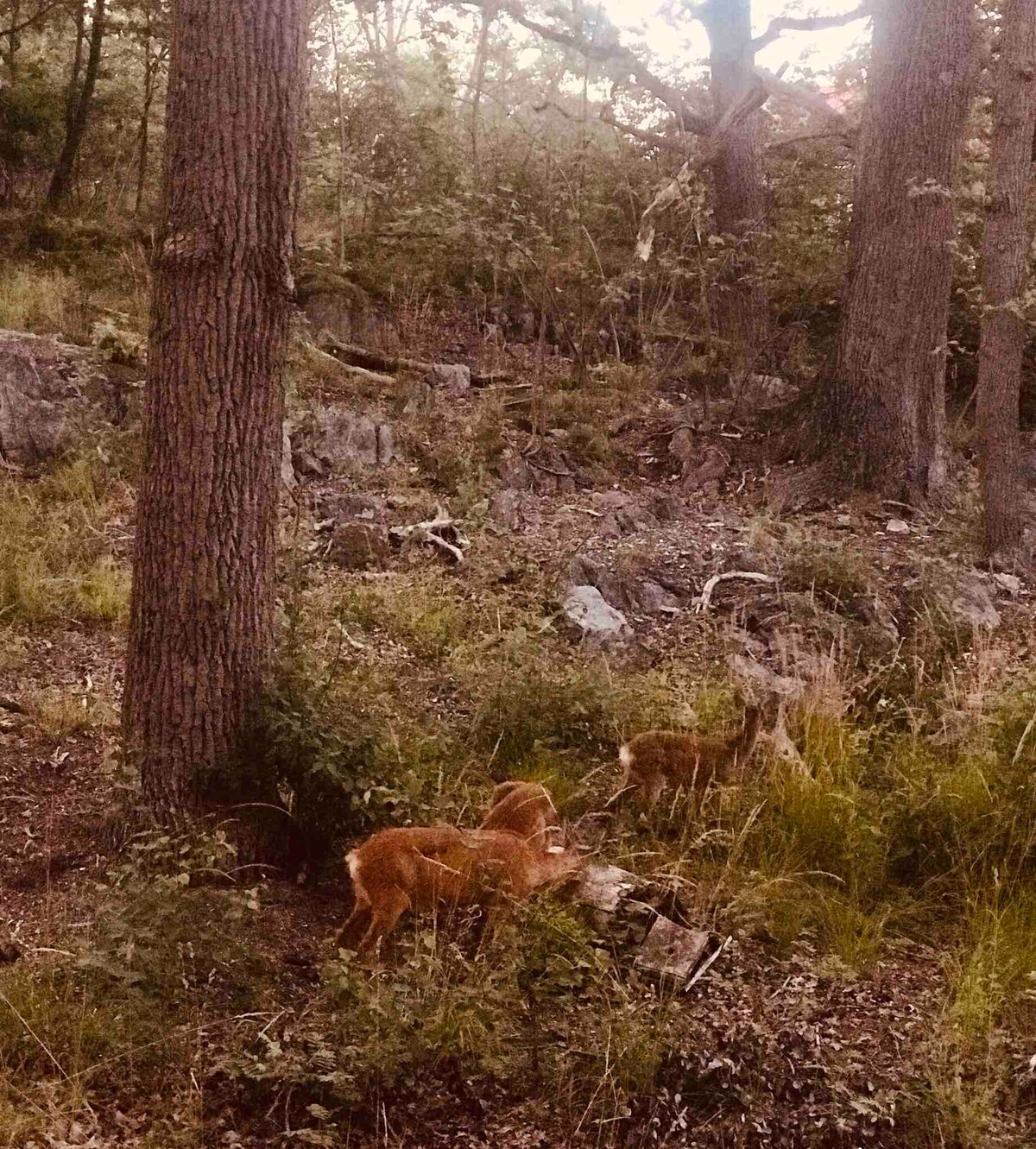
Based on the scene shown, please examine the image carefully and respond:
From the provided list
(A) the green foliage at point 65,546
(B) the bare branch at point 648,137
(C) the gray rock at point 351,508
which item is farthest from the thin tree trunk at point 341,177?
(A) the green foliage at point 65,546

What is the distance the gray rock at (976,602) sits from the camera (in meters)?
6.59

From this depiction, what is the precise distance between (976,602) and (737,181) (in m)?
6.74

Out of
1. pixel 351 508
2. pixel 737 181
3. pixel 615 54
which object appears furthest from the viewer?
pixel 737 181

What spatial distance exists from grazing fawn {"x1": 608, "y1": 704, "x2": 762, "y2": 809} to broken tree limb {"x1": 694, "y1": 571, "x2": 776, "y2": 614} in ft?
8.25

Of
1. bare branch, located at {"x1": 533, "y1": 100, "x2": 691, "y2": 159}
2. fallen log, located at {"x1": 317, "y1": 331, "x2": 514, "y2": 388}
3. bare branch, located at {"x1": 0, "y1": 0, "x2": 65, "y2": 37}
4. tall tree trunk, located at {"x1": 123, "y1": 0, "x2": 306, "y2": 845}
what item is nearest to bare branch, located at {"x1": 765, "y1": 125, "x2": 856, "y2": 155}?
bare branch, located at {"x1": 533, "y1": 100, "x2": 691, "y2": 159}

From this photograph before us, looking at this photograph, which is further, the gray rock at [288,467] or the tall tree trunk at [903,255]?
the tall tree trunk at [903,255]

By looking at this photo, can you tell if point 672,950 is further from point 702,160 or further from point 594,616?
point 702,160

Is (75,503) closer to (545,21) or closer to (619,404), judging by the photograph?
(619,404)

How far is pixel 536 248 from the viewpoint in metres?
11.8

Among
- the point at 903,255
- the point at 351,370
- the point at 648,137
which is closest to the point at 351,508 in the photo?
the point at 351,370

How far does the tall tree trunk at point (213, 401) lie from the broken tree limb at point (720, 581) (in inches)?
140

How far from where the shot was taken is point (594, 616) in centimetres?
→ 670

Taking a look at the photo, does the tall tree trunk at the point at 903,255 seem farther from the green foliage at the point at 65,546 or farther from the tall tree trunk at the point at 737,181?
the green foliage at the point at 65,546

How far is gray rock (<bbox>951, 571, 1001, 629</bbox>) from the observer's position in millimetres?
6586
